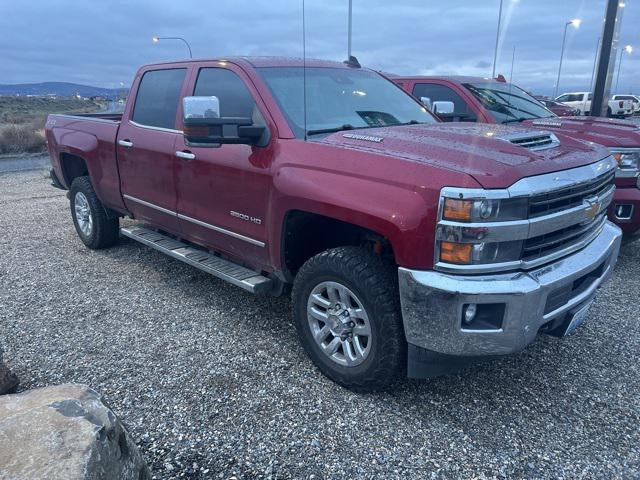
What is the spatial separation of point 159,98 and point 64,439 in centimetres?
334

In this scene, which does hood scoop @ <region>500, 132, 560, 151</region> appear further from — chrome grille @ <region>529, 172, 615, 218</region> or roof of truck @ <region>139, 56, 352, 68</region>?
roof of truck @ <region>139, 56, 352, 68</region>

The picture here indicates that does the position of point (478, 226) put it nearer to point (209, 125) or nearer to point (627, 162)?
point (209, 125)

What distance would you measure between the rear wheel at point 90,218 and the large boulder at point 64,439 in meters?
3.66

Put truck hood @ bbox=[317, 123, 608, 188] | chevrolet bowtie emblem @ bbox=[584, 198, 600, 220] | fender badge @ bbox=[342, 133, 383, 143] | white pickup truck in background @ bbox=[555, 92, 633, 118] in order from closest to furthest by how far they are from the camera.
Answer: truck hood @ bbox=[317, 123, 608, 188]
chevrolet bowtie emblem @ bbox=[584, 198, 600, 220]
fender badge @ bbox=[342, 133, 383, 143]
white pickup truck in background @ bbox=[555, 92, 633, 118]

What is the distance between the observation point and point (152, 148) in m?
4.37

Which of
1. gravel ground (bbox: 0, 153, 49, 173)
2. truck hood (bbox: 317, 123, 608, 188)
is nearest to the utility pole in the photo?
truck hood (bbox: 317, 123, 608, 188)

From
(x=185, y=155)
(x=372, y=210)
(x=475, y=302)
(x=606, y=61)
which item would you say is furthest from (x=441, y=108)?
(x=606, y=61)

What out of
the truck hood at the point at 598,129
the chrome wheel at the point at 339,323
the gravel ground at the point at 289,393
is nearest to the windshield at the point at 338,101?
the chrome wheel at the point at 339,323

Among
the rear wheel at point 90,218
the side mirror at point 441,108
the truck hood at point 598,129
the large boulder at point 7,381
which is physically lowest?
the large boulder at point 7,381

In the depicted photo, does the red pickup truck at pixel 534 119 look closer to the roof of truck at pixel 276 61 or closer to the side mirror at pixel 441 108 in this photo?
the side mirror at pixel 441 108

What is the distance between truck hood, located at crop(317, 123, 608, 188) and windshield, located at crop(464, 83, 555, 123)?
2.73 m

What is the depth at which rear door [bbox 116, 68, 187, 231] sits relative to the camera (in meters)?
4.28

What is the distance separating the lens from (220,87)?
3.91 m

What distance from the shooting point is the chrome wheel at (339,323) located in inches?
116
